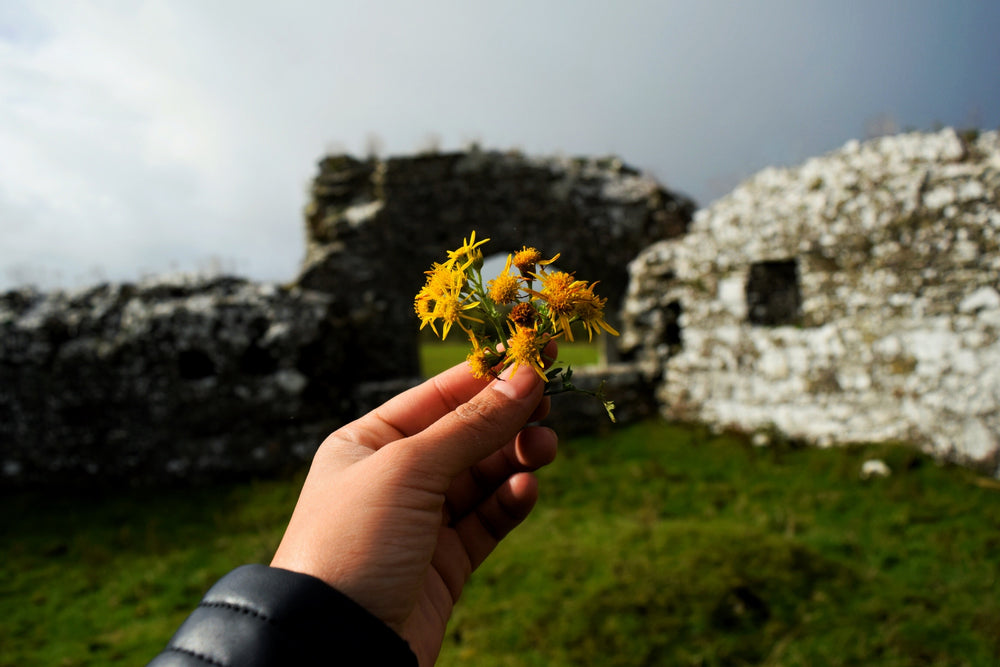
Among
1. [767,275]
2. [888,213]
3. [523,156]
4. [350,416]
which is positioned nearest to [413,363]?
[350,416]

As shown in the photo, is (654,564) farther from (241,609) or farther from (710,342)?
(710,342)

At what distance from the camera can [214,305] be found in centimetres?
748

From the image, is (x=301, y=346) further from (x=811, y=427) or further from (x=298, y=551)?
(x=298, y=551)

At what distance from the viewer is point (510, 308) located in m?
1.45

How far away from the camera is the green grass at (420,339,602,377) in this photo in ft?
50.7

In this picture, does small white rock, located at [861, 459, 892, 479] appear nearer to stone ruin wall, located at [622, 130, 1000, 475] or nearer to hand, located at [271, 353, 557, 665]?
stone ruin wall, located at [622, 130, 1000, 475]

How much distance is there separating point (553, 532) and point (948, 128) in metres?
5.83

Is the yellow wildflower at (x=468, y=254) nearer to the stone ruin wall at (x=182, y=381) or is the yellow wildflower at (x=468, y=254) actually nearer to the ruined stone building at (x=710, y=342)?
the stone ruin wall at (x=182, y=381)

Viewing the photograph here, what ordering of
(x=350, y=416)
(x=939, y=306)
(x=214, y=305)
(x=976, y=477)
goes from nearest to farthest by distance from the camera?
(x=976, y=477)
(x=939, y=306)
(x=214, y=305)
(x=350, y=416)

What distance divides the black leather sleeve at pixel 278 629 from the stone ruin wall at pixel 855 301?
6.47 m

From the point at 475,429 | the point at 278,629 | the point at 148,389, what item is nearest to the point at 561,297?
the point at 475,429

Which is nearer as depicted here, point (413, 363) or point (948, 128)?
point (948, 128)

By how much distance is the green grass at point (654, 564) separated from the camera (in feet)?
10.9

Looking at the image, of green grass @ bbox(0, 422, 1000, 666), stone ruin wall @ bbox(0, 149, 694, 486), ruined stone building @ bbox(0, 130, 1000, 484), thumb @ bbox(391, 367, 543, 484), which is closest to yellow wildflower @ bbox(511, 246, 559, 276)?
thumb @ bbox(391, 367, 543, 484)
